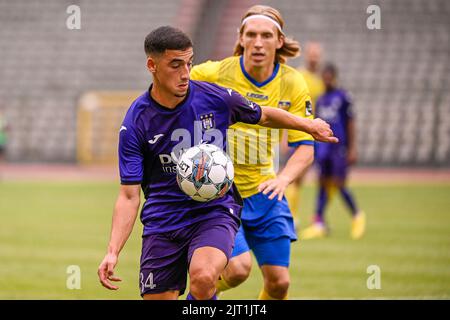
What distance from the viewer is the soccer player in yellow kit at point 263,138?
692 cm

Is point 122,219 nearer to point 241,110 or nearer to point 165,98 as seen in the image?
point 165,98

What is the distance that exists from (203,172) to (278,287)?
1.44m

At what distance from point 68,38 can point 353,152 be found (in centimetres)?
1467

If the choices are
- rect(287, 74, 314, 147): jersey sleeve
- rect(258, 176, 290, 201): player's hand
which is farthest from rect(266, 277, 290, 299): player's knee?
rect(287, 74, 314, 147): jersey sleeve

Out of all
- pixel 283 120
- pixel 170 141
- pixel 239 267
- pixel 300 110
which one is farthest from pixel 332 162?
pixel 170 141

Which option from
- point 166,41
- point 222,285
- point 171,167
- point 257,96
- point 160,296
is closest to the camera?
point 166,41

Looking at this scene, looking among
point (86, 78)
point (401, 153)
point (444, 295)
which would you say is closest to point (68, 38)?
point (86, 78)

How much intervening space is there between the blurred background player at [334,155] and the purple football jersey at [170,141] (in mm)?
7197

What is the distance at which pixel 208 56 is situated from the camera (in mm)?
26031

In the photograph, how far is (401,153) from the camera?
75.3ft

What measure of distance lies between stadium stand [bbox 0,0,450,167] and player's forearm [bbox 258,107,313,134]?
55.3 feet

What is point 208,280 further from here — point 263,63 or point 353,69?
point 353,69

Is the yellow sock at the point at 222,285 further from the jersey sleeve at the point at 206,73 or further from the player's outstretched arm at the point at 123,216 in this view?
the jersey sleeve at the point at 206,73

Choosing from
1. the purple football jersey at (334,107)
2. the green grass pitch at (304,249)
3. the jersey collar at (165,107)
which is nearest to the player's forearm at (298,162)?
the jersey collar at (165,107)
